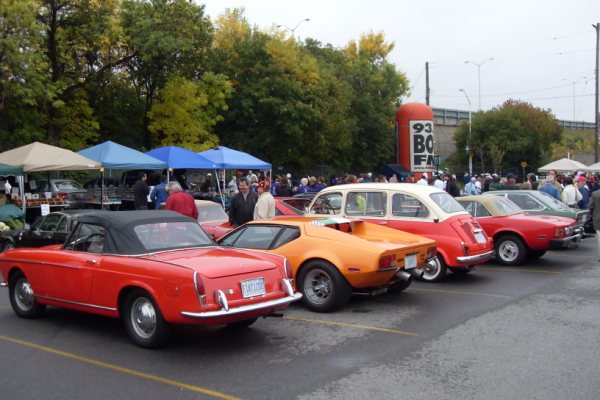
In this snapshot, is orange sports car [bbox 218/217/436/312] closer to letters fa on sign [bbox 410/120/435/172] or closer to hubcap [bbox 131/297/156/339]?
hubcap [bbox 131/297/156/339]

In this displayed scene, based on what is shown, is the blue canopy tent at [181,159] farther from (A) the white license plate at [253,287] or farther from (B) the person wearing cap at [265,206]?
(A) the white license plate at [253,287]

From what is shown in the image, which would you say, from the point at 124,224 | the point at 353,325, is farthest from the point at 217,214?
the point at 353,325

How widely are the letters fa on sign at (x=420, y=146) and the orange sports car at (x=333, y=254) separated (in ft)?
115

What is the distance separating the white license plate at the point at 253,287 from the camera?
5965 millimetres

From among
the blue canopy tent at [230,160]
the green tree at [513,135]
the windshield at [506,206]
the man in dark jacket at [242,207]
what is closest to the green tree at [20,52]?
the blue canopy tent at [230,160]

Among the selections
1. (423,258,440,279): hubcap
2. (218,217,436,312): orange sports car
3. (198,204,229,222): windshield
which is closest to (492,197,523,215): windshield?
(423,258,440,279): hubcap

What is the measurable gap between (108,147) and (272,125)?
16.5 meters

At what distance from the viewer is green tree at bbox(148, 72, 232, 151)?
1179 inches

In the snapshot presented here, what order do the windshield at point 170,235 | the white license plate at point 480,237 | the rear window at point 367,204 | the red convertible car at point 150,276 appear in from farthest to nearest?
the rear window at point 367,204, the white license plate at point 480,237, the windshield at point 170,235, the red convertible car at point 150,276

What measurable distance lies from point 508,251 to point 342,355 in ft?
23.8

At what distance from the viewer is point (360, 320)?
24.5ft

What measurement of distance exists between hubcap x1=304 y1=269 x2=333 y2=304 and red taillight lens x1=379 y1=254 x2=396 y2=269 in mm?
780

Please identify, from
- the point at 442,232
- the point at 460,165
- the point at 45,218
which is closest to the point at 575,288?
the point at 442,232

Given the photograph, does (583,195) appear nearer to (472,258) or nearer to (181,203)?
(472,258)
